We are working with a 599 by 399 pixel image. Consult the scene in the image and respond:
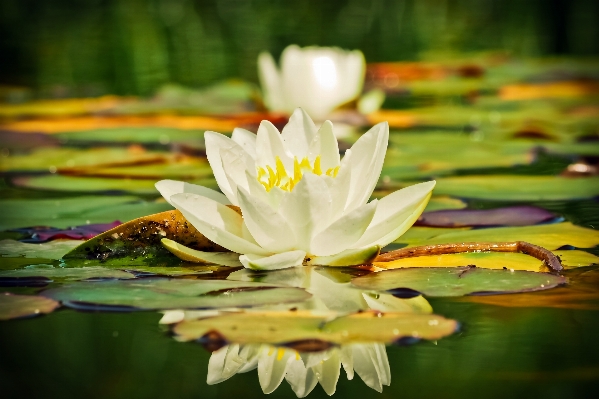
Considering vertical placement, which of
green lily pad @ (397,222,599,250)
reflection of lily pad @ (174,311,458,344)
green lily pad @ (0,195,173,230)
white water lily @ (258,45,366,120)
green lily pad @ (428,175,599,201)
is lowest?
reflection of lily pad @ (174,311,458,344)

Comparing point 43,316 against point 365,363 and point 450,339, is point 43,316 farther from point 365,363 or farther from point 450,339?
point 450,339

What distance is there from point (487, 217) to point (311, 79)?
1.71 meters

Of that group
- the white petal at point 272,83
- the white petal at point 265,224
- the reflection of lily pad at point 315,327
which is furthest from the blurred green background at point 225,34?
the reflection of lily pad at point 315,327

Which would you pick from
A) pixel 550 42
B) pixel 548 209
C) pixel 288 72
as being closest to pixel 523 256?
pixel 548 209

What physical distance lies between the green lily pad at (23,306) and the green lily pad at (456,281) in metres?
Answer: 0.52

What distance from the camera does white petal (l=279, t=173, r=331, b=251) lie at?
4.65 feet

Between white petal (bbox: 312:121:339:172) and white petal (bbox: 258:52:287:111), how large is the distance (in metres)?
2.07

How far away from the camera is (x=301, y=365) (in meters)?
1.14

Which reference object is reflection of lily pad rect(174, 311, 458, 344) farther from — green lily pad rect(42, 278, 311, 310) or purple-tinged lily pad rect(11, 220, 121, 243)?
purple-tinged lily pad rect(11, 220, 121, 243)

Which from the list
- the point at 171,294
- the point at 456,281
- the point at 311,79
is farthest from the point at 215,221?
the point at 311,79

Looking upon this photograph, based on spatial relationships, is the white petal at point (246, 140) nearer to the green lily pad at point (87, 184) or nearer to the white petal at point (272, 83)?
the green lily pad at point (87, 184)

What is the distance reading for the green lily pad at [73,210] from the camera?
195cm

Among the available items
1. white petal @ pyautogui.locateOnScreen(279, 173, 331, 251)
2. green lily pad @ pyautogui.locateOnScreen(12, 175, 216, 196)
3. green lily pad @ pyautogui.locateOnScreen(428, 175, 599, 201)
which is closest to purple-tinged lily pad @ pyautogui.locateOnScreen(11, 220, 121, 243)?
green lily pad @ pyautogui.locateOnScreen(12, 175, 216, 196)

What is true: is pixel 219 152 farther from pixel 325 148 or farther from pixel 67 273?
pixel 67 273
